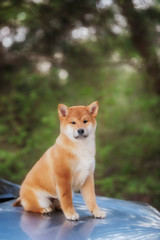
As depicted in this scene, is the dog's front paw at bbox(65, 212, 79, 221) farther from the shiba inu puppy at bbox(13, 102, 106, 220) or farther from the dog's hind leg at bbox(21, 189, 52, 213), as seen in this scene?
A: the dog's hind leg at bbox(21, 189, 52, 213)

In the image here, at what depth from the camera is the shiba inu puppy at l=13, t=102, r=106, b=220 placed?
185 cm

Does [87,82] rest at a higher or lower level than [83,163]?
higher

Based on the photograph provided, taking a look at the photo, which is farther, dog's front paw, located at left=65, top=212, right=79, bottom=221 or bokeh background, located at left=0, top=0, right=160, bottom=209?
bokeh background, located at left=0, top=0, right=160, bottom=209

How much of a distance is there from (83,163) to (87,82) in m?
5.27

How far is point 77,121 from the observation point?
188 centimetres

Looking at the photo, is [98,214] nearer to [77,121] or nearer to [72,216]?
[72,216]

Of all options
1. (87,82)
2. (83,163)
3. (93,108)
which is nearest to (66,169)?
(83,163)

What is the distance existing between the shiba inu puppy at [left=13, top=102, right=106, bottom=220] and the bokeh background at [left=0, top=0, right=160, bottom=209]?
4.09m

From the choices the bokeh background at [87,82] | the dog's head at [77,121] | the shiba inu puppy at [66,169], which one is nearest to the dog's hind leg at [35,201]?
the shiba inu puppy at [66,169]

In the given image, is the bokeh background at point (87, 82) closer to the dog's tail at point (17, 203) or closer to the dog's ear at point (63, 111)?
the dog's ear at point (63, 111)

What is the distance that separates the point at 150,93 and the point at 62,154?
5470 mm

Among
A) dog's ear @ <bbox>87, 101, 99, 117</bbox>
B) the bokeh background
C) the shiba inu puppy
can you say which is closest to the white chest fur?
the shiba inu puppy

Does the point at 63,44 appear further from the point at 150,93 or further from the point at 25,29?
the point at 150,93

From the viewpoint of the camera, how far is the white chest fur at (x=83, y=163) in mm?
1882
